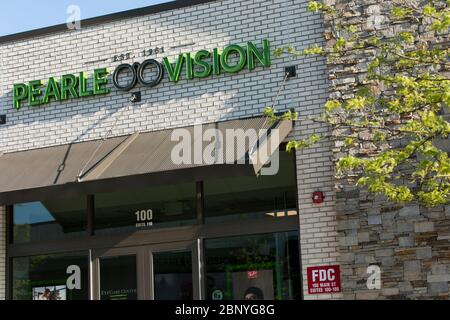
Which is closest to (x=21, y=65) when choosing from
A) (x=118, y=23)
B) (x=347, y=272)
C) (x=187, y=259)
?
(x=118, y=23)

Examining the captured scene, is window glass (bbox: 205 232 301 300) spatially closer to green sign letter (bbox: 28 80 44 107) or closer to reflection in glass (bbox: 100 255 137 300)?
reflection in glass (bbox: 100 255 137 300)

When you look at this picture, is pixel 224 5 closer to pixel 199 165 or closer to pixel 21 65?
pixel 199 165

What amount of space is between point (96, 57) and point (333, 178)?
14.6 feet

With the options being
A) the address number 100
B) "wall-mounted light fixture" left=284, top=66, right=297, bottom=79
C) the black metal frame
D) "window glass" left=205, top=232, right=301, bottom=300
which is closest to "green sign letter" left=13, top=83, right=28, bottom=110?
the black metal frame

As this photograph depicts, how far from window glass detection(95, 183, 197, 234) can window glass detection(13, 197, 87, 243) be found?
13.8 inches

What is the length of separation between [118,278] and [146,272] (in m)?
0.54

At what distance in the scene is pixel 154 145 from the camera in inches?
380

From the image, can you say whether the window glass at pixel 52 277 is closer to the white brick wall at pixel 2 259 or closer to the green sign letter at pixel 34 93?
the white brick wall at pixel 2 259

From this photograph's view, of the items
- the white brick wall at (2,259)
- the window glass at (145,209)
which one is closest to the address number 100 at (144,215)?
the window glass at (145,209)

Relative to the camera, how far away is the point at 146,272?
10.2 meters

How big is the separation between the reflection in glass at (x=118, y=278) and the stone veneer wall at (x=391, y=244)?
11.0 feet
